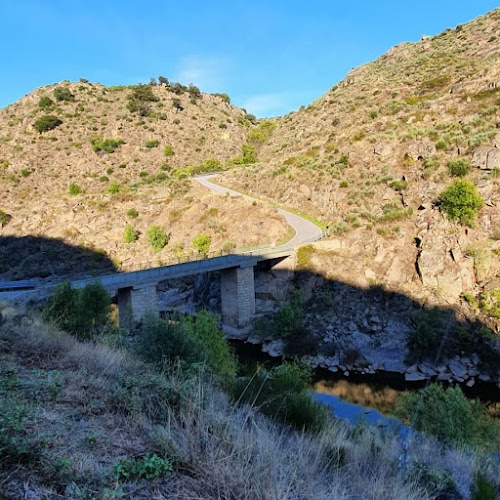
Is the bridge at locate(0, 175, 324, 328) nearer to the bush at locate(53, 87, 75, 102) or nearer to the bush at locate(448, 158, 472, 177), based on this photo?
the bush at locate(448, 158, 472, 177)

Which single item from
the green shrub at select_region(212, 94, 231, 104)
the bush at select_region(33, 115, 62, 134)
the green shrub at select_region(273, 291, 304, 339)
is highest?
the green shrub at select_region(212, 94, 231, 104)

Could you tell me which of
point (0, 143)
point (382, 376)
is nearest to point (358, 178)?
point (382, 376)

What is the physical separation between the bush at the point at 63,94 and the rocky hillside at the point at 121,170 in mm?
222

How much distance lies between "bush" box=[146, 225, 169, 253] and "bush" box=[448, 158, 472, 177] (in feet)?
83.3

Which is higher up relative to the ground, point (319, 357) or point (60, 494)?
point (60, 494)

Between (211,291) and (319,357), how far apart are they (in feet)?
36.8

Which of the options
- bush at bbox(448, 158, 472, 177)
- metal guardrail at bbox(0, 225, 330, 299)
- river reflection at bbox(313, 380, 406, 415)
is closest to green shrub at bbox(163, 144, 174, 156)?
metal guardrail at bbox(0, 225, 330, 299)

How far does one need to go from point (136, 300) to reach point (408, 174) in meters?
25.0

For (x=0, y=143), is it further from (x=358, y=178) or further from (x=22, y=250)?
(x=358, y=178)

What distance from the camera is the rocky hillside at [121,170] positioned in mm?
37156

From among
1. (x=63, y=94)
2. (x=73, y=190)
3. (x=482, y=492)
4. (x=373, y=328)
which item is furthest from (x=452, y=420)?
(x=63, y=94)

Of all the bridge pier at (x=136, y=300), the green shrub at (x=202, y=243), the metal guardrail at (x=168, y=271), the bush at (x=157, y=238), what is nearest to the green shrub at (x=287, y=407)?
the metal guardrail at (x=168, y=271)

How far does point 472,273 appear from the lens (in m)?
24.8

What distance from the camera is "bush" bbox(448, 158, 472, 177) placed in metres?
29.4
